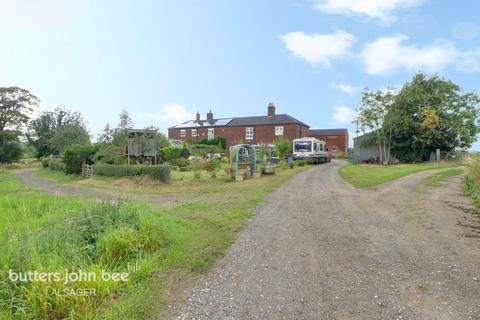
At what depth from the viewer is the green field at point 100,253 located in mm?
2959

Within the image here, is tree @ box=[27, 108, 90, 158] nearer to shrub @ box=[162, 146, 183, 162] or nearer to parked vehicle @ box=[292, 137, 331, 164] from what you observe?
shrub @ box=[162, 146, 183, 162]

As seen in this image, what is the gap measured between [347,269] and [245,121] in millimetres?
49172

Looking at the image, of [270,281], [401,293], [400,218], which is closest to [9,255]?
[270,281]

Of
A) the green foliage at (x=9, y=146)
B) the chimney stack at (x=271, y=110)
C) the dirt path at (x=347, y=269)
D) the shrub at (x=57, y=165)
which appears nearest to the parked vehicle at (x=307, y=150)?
the chimney stack at (x=271, y=110)

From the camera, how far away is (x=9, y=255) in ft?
11.2

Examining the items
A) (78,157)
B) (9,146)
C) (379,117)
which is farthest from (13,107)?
(379,117)

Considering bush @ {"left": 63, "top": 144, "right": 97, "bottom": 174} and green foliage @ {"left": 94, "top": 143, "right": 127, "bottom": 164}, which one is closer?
green foliage @ {"left": 94, "top": 143, "right": 127, "bottom": 164}

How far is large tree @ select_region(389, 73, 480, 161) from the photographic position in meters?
28.5

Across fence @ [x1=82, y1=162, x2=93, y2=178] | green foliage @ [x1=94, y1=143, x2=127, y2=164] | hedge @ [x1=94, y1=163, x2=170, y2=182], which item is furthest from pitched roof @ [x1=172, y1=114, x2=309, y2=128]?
hedge @ [x1=94, y1=163, x2=170, y2=182]

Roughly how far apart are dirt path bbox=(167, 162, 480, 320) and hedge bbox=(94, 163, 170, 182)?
34.9 ft

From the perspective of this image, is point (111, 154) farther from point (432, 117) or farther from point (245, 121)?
point (245, 121)

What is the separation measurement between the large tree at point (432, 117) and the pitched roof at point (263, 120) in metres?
19.5

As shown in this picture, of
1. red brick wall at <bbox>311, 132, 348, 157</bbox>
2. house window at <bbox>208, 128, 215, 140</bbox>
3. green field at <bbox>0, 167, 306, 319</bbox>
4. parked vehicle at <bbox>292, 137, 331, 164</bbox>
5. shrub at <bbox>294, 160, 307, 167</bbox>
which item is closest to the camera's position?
green field at <bbox>0, 167, 306, 319</bbox>

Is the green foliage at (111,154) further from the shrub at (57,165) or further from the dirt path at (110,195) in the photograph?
the shrub at (57,165)
